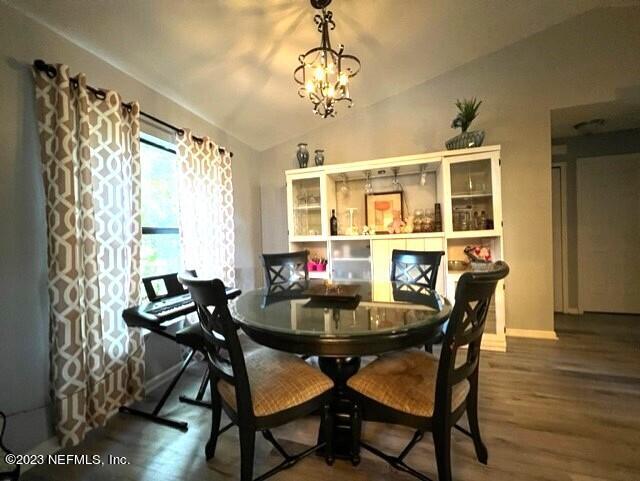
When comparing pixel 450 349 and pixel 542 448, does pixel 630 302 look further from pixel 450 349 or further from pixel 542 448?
pixel 450 349

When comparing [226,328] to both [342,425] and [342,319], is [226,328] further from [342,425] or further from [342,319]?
[342,425]

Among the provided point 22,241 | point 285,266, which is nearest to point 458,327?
point 285,266

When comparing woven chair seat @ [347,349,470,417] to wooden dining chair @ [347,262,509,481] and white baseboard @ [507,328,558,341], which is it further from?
white baseboard @ [507,328,558,341]

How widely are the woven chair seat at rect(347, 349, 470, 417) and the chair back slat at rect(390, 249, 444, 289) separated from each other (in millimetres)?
930

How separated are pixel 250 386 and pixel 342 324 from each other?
0.48m

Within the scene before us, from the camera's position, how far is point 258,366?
4.77ft

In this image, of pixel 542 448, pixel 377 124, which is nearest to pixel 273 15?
pixel 377 124

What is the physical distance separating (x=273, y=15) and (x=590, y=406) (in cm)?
336

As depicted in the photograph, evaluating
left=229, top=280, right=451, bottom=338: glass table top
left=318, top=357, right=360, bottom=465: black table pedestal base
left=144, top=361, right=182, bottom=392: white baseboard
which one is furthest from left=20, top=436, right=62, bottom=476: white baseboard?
left=318, top=357, right=360, bottom=465: black table pedestal base

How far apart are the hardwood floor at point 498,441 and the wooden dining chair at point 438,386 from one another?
12 centimetres

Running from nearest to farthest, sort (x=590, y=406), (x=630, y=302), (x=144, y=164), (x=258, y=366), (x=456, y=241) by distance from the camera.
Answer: (x=258, y=366)
(x=590, y=406)
(x=144, y=164)
(x=456, y=241)
(x=630, y=302)

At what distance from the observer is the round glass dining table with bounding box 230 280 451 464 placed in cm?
125

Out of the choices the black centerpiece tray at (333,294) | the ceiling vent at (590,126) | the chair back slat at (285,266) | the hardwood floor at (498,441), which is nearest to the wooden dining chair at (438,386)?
the hardwood floor at (498,441)

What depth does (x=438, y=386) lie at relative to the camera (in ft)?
3.78
